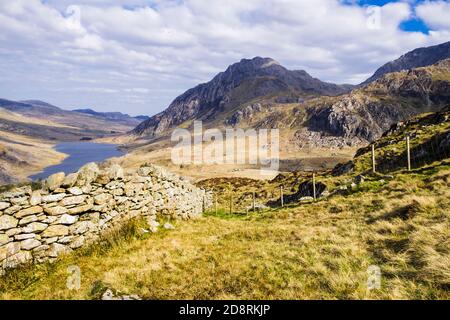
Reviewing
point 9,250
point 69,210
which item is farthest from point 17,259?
point 69,210

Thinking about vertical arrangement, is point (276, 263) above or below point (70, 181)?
below

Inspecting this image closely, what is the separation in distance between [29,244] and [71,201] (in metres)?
1.74

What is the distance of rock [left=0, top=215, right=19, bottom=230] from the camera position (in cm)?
927

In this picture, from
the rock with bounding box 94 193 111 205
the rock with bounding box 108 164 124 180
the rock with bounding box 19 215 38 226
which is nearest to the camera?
the rock with bounding box 19 215 38 226

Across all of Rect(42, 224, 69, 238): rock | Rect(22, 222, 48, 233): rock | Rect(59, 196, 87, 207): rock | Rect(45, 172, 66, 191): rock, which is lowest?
Rect(42, 224, 69, 238): rock

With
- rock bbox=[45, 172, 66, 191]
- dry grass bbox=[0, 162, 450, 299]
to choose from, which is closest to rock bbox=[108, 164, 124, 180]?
rock bbox=[45, 172, 66, 191]

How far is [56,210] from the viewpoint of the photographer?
10469mm

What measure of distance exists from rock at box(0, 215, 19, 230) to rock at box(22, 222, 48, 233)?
0.33 m

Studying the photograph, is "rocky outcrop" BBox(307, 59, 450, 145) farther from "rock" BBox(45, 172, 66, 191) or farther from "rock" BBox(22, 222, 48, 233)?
"rock" BBox(22, 222, 48, 233)

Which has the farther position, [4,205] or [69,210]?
[69,210]

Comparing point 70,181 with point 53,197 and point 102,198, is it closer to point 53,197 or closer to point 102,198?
point 53,197

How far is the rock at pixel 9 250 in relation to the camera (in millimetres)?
9252

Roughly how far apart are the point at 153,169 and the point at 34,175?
6259 inches
